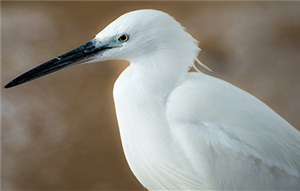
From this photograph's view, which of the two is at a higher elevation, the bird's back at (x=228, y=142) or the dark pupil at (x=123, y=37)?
the dark pupil at (x=123, y=37)

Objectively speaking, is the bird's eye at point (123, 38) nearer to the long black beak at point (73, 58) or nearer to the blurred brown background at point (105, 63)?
the long black beak at point (73, 58)

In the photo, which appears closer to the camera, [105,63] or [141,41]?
[141,41]

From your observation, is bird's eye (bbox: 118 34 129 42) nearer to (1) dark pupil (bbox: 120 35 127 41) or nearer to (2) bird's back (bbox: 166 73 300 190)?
(1) dark pupil (bbox: 120 35 127 41)

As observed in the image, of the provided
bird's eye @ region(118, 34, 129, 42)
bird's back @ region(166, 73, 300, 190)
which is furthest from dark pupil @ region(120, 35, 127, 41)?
bird's back @ region(166, 73, 300, 190)

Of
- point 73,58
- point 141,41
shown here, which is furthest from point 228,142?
point 73,58

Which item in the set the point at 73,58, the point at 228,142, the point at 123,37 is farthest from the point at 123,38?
the point at 228,142

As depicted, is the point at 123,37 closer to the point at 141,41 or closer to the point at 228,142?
the point at 141,41

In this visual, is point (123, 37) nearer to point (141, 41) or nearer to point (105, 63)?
point (141, 41)

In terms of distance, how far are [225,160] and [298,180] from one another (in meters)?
0.18

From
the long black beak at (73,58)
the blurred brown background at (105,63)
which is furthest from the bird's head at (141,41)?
the blurred brown background at (105,63)

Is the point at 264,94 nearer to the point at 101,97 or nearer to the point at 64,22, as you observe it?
the point at 101,97

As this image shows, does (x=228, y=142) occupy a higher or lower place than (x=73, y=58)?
lower

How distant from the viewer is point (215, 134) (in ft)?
1.82

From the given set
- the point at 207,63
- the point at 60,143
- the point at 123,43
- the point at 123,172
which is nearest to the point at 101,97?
the point at 60,143
